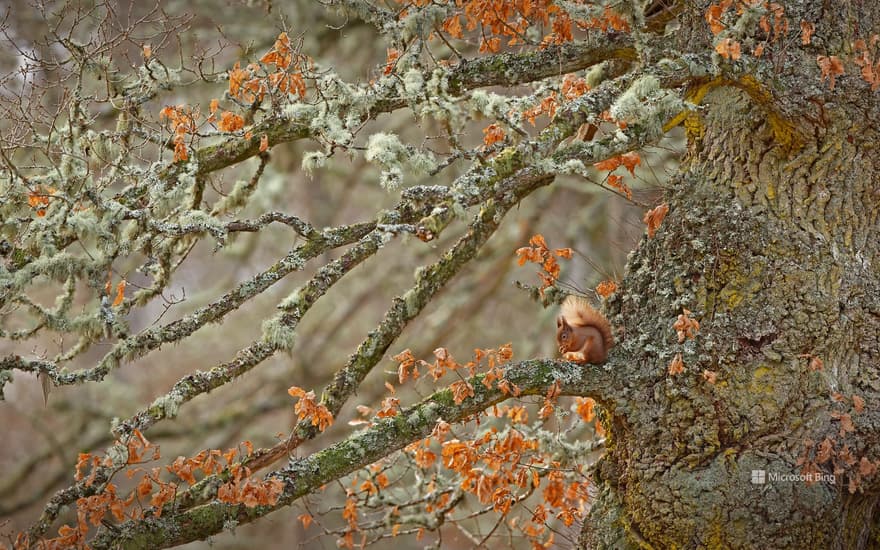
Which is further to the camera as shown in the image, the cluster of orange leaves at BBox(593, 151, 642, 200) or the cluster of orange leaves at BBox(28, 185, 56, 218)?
the cluster of orange leaves at BBox(593, 151, 642, 200)

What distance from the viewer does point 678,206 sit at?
403cm

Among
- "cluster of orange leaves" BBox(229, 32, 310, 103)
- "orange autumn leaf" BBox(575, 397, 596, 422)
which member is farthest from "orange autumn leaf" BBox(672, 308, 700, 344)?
"cluster of orange leaves" BBox(229, 32, 310, 103)

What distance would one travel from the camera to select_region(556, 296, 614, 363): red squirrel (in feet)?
12.6

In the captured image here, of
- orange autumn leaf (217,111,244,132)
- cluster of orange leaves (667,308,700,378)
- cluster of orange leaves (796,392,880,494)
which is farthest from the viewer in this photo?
orange autumn leaf (217,111,244,132)

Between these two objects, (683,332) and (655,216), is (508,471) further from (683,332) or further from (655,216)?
(655,216)

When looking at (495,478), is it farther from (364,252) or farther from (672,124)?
(672,124)

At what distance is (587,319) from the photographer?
3.85 metres

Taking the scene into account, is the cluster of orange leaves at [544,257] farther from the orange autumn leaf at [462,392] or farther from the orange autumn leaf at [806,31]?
the orange autumn leaf at [806,31]

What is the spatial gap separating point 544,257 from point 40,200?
2230mm

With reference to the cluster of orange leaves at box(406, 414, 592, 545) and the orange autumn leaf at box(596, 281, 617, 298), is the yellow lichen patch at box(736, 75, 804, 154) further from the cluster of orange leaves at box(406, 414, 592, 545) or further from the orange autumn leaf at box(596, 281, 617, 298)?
the cluster of orange leaves at box(406, 414, 592, 545)

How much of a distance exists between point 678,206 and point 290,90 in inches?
70.2

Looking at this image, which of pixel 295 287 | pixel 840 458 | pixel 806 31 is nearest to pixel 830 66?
pixel 806 31

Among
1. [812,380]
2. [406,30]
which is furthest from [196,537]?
[812,380]

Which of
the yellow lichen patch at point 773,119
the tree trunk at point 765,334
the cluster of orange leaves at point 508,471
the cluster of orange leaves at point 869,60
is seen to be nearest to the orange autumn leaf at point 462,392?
the cluster of orange leaves at point 508,471
